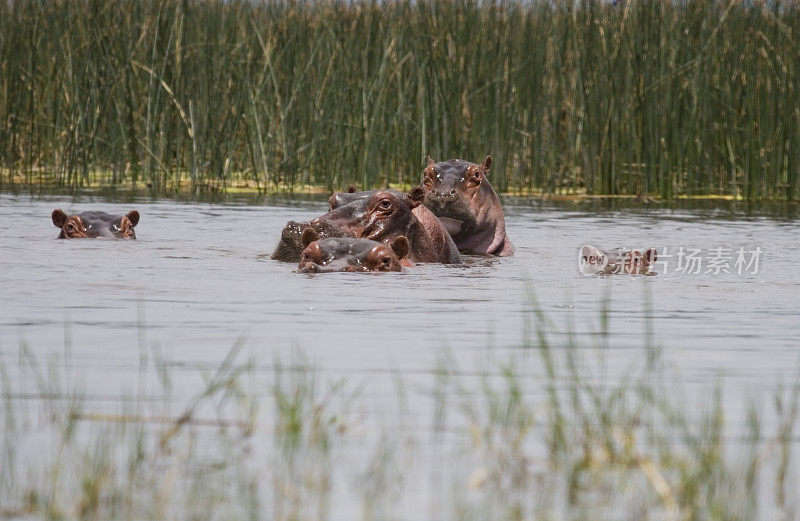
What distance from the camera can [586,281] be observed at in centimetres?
682

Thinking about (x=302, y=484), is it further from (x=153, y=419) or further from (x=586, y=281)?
(x=586, y=281)

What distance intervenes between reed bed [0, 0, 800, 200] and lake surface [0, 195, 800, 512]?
7.61 feet

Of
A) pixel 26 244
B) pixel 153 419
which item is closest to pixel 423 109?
pixel 26 244

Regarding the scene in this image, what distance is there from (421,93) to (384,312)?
21.1 ft

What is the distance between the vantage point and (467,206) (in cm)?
845

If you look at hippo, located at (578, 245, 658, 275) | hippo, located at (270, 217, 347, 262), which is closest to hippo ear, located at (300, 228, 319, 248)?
hippo, located at (270, 217, 347, 262)

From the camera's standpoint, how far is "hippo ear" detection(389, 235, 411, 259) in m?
6.94

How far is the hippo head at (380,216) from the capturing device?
740cm

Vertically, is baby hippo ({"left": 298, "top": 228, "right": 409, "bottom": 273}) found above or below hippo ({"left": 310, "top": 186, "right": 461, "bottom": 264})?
below

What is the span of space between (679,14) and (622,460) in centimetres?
935

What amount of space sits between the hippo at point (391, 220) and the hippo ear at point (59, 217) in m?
1.74

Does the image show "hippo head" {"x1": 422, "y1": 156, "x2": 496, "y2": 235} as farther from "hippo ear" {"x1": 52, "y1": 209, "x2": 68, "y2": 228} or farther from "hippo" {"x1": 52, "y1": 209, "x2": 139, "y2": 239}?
"hippo ear" {"x1": 52, "y1": 209, "x2": 68, "y2": 228}

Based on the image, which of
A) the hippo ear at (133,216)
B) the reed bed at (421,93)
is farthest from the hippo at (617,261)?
the reed bed at (421,93)
